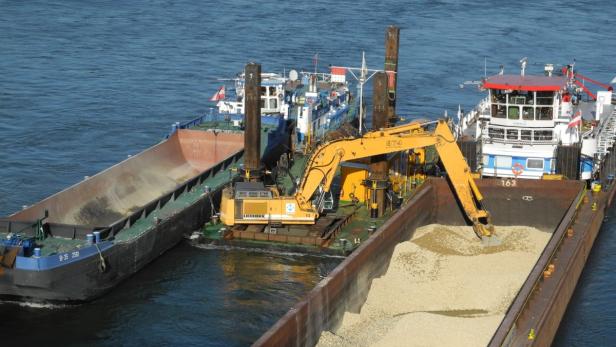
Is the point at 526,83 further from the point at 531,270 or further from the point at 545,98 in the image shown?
the point at 531,270

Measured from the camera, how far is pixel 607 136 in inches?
1577

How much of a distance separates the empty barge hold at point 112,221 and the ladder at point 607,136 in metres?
14.5

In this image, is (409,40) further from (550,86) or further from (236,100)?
(550,86)

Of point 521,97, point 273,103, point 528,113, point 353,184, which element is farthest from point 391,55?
point 353,184

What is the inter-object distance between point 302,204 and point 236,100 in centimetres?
1225

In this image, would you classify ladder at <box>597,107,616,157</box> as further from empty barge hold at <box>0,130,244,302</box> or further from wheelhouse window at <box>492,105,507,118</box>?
empty barge hold at <box>0,130,244,302</box>

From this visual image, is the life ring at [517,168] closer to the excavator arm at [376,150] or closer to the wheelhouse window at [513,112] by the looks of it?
the wheelhouse window at [513,112]

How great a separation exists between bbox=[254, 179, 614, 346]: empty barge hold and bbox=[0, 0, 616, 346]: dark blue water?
6.12ft

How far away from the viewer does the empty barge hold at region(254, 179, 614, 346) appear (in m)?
21.6

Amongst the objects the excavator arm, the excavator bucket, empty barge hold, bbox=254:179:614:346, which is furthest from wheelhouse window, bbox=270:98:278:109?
the excavator bucket

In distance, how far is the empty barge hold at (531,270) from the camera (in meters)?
21.6

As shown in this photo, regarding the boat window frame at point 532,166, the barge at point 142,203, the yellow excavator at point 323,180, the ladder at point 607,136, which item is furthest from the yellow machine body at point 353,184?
the ladder at point 607,136

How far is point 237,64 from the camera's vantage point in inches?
2394

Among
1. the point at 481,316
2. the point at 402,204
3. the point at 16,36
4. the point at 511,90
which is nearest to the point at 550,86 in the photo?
the point at 511,90
